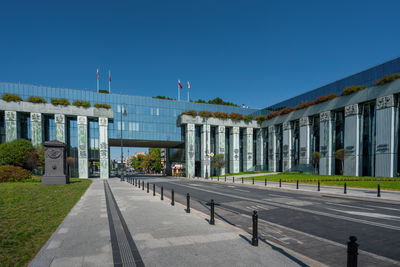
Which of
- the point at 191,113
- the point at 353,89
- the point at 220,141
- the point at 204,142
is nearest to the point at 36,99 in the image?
the point at 191,113

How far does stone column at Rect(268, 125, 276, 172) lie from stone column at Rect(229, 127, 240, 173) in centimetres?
763

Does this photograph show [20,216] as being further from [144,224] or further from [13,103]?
[13,103]

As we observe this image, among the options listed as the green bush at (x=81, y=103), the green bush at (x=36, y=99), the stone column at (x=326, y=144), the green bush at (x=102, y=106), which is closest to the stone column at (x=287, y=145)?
the stone column at (x=326, y=144)

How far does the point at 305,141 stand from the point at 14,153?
48.9 m

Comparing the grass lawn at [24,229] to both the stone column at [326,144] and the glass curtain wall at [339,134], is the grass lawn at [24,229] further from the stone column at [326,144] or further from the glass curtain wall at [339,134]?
the glass curtain wall at [339,134]

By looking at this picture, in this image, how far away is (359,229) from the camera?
7.34 meters

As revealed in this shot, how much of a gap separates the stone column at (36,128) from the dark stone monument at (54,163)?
22.2 m

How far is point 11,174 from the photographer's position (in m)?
25.7

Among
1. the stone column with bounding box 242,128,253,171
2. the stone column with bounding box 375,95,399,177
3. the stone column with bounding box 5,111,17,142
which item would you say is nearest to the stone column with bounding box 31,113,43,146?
the stone column with bounding box 5,111,17,142

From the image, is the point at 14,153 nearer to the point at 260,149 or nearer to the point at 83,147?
the point at 83,147

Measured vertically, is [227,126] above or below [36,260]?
above

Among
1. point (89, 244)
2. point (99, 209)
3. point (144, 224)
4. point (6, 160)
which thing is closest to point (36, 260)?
point (89, 244)

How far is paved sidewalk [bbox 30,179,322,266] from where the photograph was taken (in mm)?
4652

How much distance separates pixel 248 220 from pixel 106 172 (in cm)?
4176
